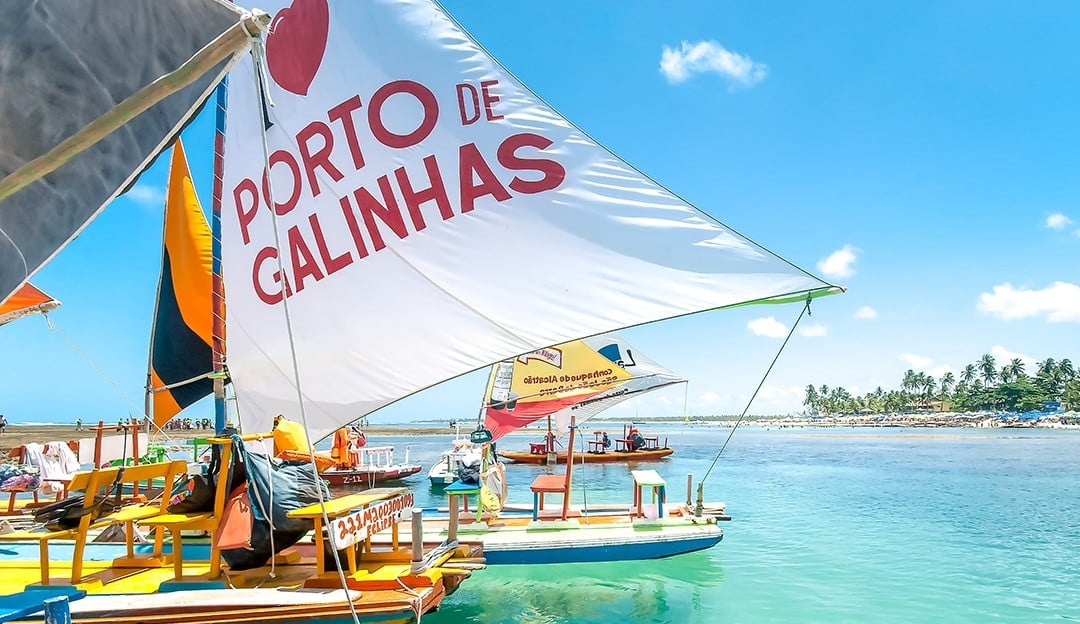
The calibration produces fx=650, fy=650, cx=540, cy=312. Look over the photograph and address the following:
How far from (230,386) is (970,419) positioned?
16157 cm

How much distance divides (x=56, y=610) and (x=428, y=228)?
4131mm

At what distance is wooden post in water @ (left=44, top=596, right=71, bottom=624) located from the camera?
174 inches

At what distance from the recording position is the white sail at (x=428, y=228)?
6004 millimetres

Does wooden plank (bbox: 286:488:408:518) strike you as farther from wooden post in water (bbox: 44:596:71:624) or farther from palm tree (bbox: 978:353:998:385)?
palm tree (bbox: 978:353:998:385)

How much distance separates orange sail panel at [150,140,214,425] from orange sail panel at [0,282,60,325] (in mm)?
1938

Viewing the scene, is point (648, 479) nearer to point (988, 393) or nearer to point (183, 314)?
point (183, 314)

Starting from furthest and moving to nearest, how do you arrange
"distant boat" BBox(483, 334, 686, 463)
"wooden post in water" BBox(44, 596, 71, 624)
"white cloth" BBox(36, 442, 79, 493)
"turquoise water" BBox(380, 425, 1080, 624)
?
"white cloth" BBox(36, 442, 79, 493) → "distant boat" BBox(483, 334, 686, 463) → "turquoise water" BBox(380, 425, 1080, 624) → "wooden post in water" BBox(44, 596, 71, 624)

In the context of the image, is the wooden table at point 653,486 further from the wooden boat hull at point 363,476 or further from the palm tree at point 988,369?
the palm tree at point 988,369

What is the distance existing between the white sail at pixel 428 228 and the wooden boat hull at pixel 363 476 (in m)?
19.9

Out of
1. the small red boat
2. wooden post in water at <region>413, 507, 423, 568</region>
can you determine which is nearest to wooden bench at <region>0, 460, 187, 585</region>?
wooden post in water at <region>413, 507, 423, 568</region>

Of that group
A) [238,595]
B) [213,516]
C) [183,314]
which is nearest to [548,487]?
[213,516]

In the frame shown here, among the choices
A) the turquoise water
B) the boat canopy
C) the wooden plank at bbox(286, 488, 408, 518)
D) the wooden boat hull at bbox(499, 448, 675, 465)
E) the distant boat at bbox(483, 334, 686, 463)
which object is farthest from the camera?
the wooden boat hull at bbox(499, 448, 675, 465)

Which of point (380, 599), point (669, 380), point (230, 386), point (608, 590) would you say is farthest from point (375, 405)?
point (669, 380)

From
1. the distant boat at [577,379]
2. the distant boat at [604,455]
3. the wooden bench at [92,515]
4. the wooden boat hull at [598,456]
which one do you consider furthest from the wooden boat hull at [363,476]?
the wooden bench at [92,515]
